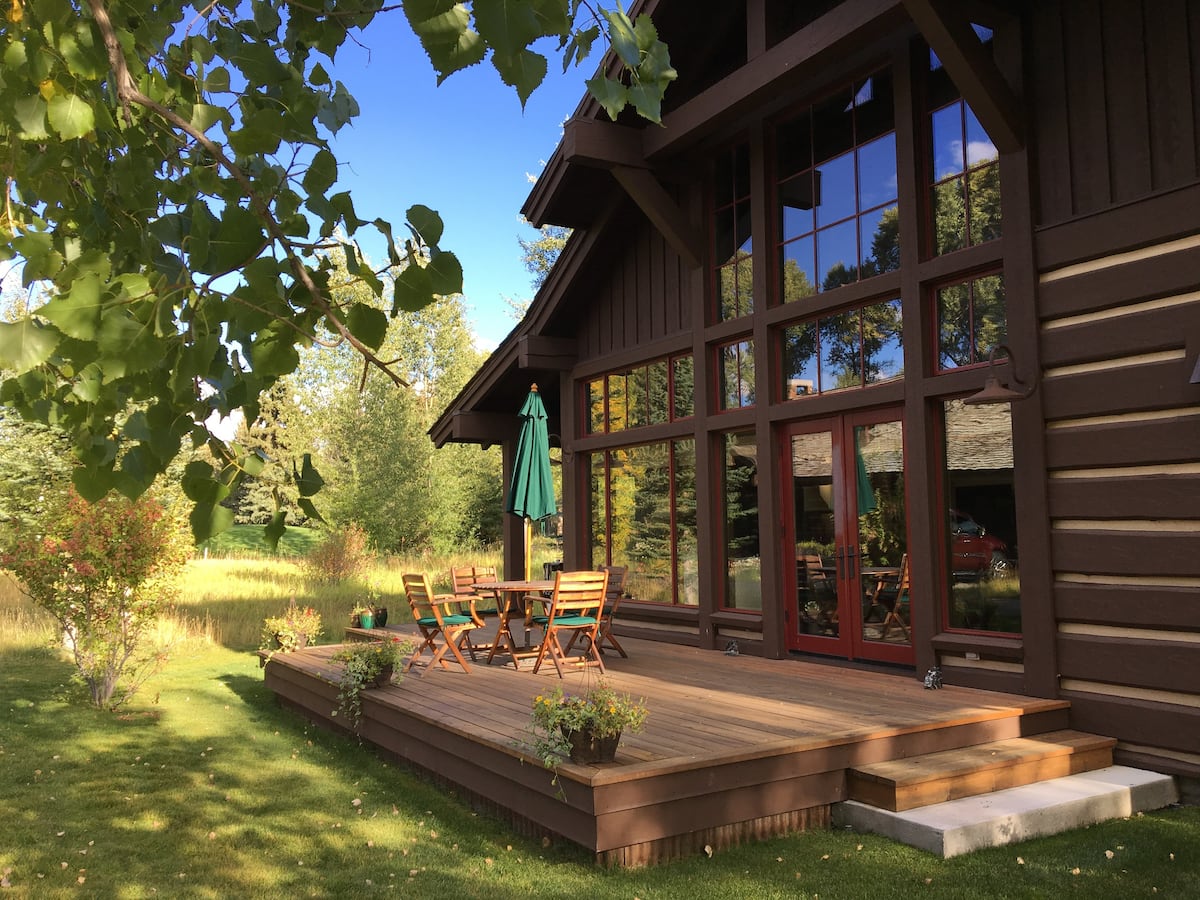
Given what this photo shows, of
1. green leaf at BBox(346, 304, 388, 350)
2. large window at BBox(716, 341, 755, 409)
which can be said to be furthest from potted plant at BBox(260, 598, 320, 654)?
green leaf at BBox(346, 304, 388, 350)

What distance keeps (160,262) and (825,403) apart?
6.58 metres

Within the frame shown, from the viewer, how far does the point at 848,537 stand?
24.6ft

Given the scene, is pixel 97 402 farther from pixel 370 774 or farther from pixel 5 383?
pixel 370 774

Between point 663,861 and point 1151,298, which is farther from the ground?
point 1151,298

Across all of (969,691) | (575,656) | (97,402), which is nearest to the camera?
(97,402)

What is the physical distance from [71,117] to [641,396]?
8.28 meters

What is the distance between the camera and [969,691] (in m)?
6.26

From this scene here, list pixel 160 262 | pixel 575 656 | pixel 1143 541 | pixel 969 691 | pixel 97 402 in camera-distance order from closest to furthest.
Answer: pixel 160 262, pixel 97 402, pixel 1143 541, pixel 969 691, pixel 575 656

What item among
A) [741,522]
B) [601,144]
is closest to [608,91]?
[741,522]

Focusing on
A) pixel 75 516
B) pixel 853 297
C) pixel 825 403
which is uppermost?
pixel 853 297

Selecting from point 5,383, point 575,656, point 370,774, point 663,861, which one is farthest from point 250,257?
point 575,656

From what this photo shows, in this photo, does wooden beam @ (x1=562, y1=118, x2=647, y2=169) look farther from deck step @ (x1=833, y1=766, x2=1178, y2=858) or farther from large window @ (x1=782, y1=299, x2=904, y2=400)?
deck step @ (x1=833, y1=766, x2=1178, y2=858)

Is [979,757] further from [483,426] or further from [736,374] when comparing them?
[483,426]

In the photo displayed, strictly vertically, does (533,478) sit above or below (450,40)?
below
